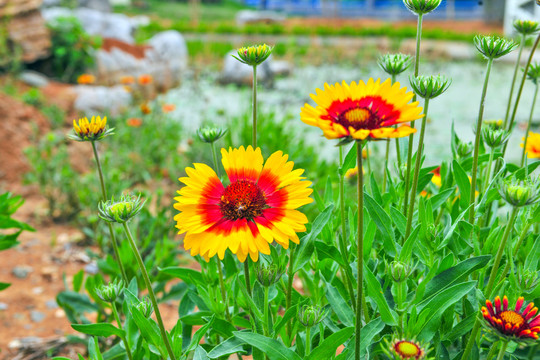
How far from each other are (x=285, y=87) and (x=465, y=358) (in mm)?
6399

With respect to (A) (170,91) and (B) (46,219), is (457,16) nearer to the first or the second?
(A) (170,91)

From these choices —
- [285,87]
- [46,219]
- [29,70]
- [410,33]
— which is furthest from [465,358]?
[410,33]

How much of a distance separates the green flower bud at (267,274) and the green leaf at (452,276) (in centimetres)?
26

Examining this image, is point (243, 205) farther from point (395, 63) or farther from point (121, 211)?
point (395, 63)

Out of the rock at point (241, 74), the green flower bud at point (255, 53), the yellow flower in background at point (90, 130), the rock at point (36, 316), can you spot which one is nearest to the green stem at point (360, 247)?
the green flower bud at point (255, 53)

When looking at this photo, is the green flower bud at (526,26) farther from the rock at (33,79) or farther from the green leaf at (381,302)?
the rock at (33,79)

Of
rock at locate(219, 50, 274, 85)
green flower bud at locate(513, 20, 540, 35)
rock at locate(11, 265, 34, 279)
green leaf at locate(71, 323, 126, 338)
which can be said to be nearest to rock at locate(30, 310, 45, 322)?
rock at locate(11, 265, 34, 279)

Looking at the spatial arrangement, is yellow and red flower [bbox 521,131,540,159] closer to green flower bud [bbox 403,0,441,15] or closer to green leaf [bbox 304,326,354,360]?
green flower bud [bbox 403,0,441,15]

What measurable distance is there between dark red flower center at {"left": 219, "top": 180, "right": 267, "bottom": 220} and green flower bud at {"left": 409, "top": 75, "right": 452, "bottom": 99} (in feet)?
1.06

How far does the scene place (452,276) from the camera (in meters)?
0.88

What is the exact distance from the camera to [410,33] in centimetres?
1027

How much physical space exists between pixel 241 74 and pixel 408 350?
6282 mm

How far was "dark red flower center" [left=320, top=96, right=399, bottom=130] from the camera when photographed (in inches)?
28.9

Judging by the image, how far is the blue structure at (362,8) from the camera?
15.6 m
